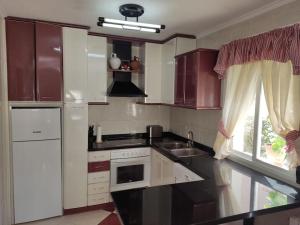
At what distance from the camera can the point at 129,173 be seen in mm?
3174

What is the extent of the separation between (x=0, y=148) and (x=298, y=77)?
289 cm

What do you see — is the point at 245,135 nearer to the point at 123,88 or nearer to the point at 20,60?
the point at 123,88

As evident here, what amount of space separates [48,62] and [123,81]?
1084mm

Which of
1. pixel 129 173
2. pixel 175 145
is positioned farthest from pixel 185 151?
pixel 129 173

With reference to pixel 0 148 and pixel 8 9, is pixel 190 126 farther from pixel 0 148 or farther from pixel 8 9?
pixel 8 9

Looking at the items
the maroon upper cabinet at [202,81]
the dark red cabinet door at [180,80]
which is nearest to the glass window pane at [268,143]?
the maroon upper cabinet at [202,81]

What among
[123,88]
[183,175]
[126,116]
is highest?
[123,88]

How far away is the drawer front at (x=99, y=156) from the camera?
2.94m

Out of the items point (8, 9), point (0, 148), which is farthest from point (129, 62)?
point (0, 148)

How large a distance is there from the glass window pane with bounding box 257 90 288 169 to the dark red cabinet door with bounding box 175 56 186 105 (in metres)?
0.97

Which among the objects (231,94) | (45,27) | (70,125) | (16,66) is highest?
(45,27)

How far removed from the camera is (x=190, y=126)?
3283mm

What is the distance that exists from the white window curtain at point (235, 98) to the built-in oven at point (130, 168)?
3.60ft

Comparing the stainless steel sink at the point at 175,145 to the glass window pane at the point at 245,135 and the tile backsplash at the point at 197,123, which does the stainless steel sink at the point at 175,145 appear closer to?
the tile backsplash at the point at 197,123
